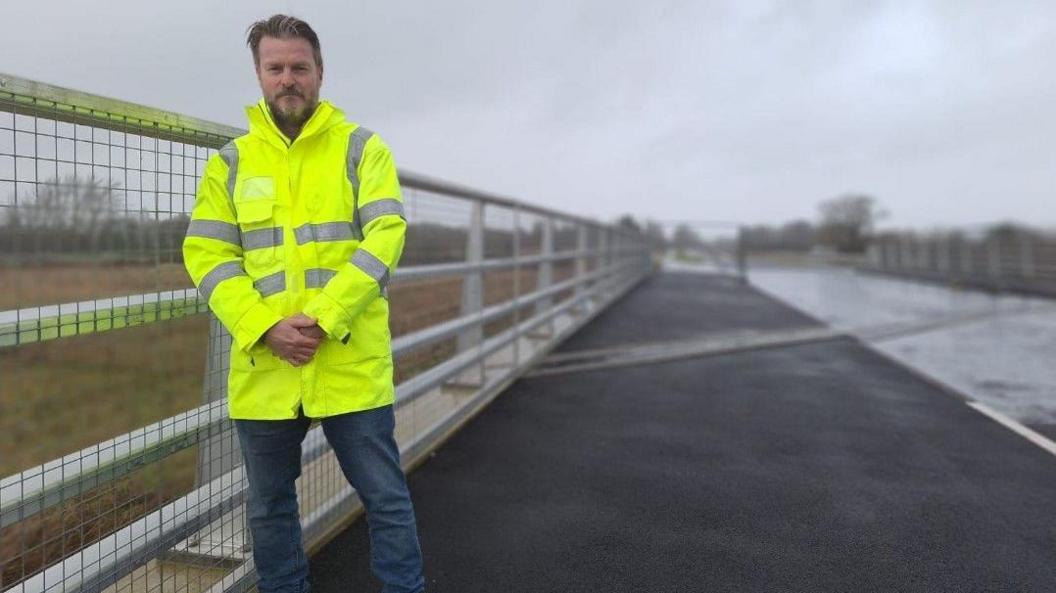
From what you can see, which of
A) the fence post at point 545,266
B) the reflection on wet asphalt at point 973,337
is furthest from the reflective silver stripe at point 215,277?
the fence post at point 545,266

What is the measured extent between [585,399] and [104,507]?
13.3 feet

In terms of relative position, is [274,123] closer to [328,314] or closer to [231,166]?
[231,166]

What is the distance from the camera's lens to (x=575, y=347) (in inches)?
332

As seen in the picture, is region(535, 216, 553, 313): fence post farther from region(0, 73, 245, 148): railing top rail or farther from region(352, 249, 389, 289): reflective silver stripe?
region(352, 249, 389, 289): reflective silver stripe

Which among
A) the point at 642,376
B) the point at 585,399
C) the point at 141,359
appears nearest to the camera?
the point at 585,399

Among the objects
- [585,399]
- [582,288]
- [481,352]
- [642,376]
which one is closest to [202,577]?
[481,352]

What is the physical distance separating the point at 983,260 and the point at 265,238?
2492 centimetres

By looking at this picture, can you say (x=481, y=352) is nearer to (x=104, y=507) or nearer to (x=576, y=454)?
(x=576, y=454)

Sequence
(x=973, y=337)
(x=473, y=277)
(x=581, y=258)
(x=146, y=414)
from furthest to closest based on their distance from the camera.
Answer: (x=581, y=258) < (x=973, y=337) < (x=473, y=277) < (x=146, y=414)

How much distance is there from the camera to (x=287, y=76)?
197 centimetres

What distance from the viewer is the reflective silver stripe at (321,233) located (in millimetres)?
1995

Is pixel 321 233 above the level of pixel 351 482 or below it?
above

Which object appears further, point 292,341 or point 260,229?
point 260,229

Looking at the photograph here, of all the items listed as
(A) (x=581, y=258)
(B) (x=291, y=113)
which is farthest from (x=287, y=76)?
(A) (x=581, y=258)
